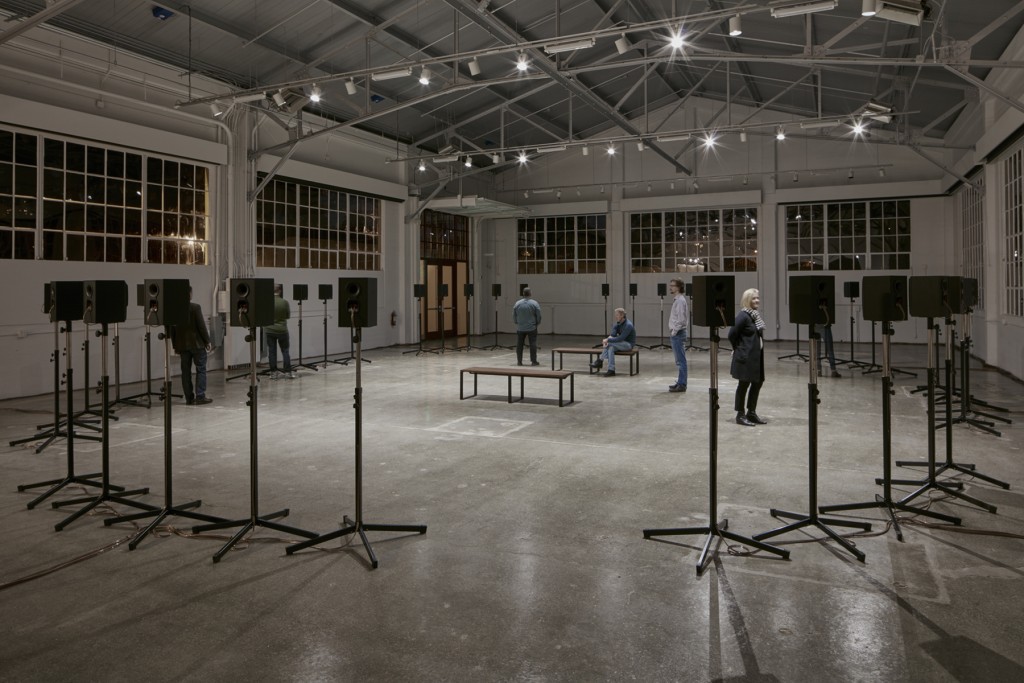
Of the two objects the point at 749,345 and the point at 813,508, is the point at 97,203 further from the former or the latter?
the point at 813,508

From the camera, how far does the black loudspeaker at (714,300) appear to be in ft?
13.0

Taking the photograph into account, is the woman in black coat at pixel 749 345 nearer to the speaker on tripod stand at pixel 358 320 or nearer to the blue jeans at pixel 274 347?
the speaker on tripod stand at pixel 358 320

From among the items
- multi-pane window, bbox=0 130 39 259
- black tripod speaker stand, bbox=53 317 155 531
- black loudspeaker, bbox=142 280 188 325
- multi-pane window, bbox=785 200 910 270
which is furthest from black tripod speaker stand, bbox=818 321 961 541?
multi-pane window, bbox=785 200 910 270

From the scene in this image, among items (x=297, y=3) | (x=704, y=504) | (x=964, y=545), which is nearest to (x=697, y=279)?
(x=704, y=504)

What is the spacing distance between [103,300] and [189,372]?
4269mm

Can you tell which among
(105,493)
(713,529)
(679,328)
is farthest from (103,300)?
(679,328)

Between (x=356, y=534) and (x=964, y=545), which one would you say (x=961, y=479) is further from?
(x=356, y=534)

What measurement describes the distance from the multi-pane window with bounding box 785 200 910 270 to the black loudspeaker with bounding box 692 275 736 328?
1547 centimetres

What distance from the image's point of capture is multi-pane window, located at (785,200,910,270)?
56.7 feet

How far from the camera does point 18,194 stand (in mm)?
9008

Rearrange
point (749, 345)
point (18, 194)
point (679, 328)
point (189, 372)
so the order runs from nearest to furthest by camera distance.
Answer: point (749, 345) → point (189, 372) → point (18, 194) → point (679, 328)

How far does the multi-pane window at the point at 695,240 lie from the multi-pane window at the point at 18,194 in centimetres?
1447

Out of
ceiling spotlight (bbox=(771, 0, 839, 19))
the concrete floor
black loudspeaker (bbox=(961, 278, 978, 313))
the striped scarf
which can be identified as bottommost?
the concrete floor

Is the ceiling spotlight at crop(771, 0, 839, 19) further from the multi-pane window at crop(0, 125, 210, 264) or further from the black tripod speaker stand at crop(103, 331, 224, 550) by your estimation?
the multi-pane window at crop(0, 125, 210, 264)
